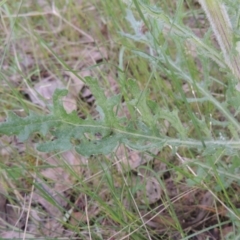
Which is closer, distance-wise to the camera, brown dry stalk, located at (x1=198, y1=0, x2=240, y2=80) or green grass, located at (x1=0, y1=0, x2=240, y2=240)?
brown dry stalk, located at (x1=198, y1=0, x2=240, y2=80)

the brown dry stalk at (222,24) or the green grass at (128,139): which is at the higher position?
the brown dry stalk at (222,24)

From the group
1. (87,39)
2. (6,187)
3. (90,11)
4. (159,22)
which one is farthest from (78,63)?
(159,22)

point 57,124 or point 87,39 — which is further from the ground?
point 57,124

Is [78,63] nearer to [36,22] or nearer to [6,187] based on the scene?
[36,22]

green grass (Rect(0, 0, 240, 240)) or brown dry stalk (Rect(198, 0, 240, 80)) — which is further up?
brown dry stalk (Rect(198, 0, 240, 80))

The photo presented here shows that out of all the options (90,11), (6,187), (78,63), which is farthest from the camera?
(90,11)

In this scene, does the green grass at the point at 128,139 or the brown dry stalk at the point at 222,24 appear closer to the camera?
the brown dry stalk at the point at 222,24

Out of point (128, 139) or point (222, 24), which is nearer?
point (222, 24)

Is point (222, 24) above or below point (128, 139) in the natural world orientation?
above
